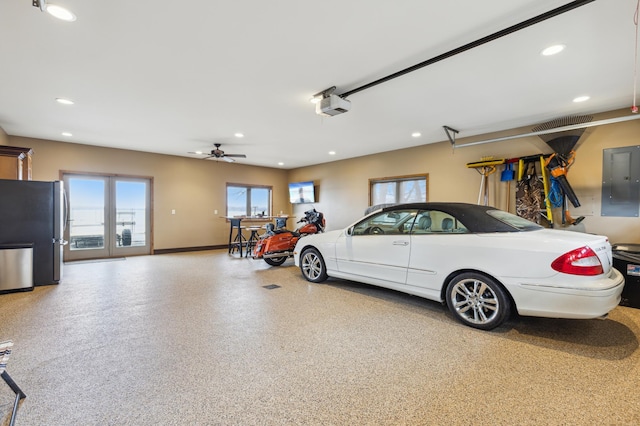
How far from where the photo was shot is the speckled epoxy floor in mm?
1674

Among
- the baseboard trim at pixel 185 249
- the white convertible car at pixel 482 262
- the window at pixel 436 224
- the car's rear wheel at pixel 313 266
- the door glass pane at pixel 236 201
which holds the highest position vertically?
the door glass pane at pixel 236 201

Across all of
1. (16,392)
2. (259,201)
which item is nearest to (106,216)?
(259,201)

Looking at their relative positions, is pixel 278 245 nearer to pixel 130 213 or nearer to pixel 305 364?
pixel 305 364

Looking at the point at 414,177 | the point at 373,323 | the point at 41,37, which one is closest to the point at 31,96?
the point at 41,37

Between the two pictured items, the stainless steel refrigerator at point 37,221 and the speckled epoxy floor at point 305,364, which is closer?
the speckled epoxy floor at point 305,364

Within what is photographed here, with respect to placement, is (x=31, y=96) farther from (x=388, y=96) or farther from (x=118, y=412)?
(x=388, y=96)

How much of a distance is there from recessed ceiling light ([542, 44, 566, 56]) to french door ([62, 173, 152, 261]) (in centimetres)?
838

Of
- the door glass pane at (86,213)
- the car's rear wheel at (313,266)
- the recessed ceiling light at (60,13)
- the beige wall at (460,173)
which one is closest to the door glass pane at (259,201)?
the beige wall at (460,173)

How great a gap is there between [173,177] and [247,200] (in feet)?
7.91

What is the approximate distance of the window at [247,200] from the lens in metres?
9.22

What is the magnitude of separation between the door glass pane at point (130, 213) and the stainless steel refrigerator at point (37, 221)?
265 centimetres

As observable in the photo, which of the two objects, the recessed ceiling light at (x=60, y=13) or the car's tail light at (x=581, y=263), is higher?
the recessed ceiling light at (x=60, y=13)

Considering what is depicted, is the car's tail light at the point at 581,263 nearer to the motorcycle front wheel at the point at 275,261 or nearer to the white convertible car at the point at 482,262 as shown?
the white convertible car at the point at 482,262

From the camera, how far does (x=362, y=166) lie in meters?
8.01
